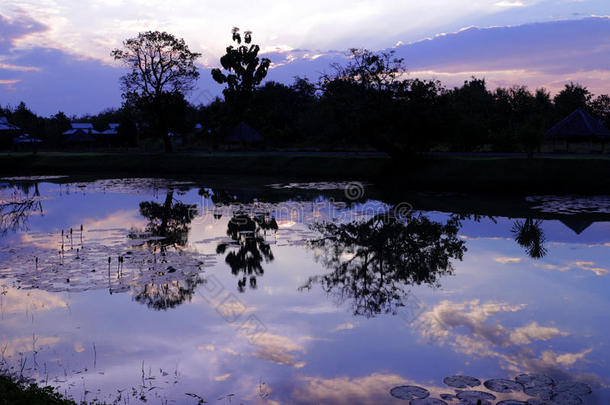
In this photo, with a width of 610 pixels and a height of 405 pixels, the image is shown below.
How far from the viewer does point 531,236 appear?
2025 centimetres

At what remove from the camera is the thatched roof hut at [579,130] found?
4534 cm

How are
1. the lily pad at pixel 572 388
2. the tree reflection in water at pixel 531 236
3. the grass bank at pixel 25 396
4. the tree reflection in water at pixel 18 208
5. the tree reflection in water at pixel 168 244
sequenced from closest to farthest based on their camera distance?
the grass bank at pixel 25 396, the lily pad at pixel 572 388, the tree reflection in water at pixel 168 244, the tree reflection in water at pixel 531 236, the tree reflection in water at pixel 18 208

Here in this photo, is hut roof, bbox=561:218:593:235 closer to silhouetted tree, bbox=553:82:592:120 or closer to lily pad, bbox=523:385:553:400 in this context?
→ lily pad, bbox=523:385:553:400

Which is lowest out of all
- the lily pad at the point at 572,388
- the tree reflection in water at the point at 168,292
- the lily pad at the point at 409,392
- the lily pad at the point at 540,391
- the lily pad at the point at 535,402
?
the lily pad at the point at 409,392

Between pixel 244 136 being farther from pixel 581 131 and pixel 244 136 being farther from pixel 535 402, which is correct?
pixel 535 402

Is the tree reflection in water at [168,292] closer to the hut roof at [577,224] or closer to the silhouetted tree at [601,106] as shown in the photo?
the hut roof at [577,224]

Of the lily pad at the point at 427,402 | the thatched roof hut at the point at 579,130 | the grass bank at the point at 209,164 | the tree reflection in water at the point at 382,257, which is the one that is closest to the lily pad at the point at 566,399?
the lily pad at the point at 427,402

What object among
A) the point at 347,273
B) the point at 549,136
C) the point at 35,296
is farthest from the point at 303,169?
the point at 35,296

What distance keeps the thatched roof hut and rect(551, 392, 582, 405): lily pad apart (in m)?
42.4

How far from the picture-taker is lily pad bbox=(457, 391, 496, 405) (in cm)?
790

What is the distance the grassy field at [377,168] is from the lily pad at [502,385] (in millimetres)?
27253

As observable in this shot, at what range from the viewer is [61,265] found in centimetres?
1541

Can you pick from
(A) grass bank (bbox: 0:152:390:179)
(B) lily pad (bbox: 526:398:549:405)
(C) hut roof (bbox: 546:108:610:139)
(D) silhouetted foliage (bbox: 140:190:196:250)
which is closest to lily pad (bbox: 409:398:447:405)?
(B) lily pad (bbox: 526:398:549:405)

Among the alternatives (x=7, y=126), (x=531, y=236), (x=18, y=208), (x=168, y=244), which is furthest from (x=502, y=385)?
(x=7, y=126)
